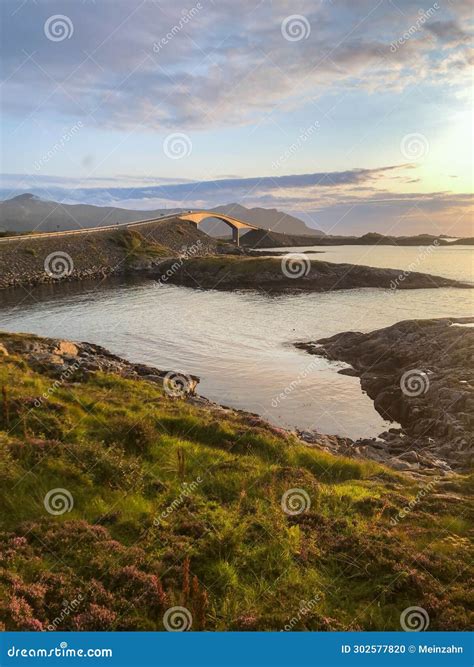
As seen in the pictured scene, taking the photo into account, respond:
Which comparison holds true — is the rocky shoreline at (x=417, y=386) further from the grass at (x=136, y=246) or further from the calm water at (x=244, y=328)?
the grass at (x=136, y=246)

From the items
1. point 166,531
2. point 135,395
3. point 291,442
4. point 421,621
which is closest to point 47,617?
point 166,531

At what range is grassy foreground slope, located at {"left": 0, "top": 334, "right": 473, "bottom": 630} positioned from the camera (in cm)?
837

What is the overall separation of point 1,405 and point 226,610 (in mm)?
10840

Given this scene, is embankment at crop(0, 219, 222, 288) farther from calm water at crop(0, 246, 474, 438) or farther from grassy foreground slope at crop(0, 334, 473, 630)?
grassy foreground slope at crop(0, 334, 473, 630)

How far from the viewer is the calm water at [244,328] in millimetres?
29734

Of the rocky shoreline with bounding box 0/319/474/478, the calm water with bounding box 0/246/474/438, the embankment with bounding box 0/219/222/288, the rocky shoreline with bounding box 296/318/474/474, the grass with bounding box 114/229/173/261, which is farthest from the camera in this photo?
the grass with bounding box 114/229/173/261

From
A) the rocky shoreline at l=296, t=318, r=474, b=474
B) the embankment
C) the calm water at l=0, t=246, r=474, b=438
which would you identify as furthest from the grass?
the rocky shoreline at l=296, t=318, r=474, b=474

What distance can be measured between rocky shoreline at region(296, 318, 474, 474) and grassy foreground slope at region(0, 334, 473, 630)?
556 cm

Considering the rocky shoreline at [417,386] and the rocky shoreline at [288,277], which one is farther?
the rocky shoreline at [288,277]

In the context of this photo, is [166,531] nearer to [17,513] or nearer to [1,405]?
[17,513]

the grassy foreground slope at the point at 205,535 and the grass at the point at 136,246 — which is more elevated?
the grass at the point at 136,246

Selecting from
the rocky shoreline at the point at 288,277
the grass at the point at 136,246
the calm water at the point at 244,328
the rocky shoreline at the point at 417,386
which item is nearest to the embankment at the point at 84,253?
the grass at the point at 136,246

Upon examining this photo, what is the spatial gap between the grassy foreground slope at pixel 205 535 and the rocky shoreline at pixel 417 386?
5.56 m

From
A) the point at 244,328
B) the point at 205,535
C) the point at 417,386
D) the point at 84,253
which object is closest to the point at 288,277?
the point at 84,253
